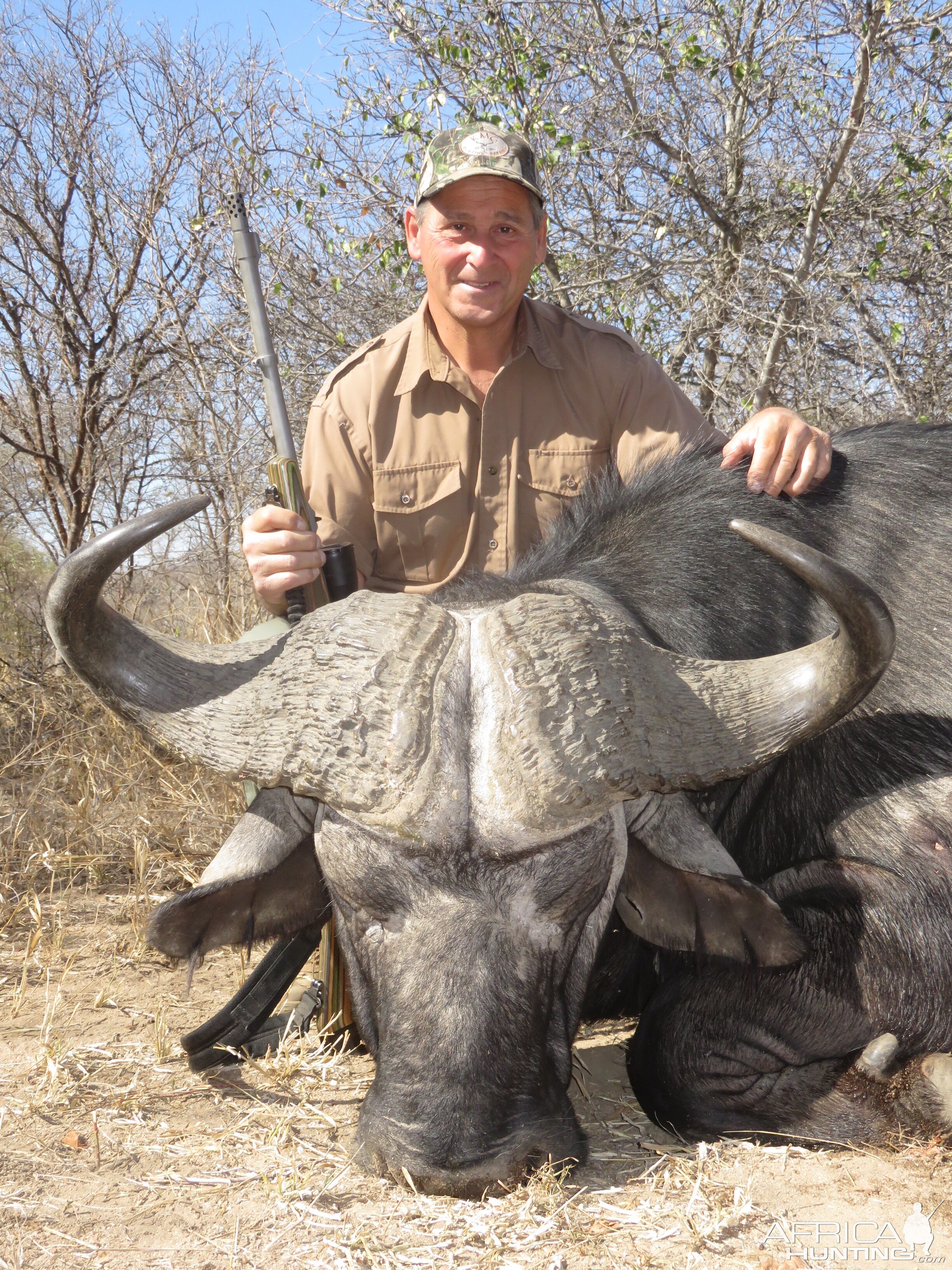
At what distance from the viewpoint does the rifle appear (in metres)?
3.39

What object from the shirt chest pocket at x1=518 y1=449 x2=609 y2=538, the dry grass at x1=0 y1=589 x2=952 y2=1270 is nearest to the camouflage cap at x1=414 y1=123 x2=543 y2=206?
the shirt chest pocket at x1=518 y1=449 x2=609 y2=538

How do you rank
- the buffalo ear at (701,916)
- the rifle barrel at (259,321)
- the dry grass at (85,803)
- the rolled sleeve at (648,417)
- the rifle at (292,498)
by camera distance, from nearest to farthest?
the buffalo ear at (701,916), the rifle at (292,498), the rifle barrel at (259,321), the rolled sleeve at (648,417), the dry grass at (85,803)

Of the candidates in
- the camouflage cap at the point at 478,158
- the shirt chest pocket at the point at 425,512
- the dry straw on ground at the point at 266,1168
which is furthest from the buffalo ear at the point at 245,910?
the camouflage cap at the point at 478,158

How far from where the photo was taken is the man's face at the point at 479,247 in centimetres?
434

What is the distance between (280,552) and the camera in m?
3.27

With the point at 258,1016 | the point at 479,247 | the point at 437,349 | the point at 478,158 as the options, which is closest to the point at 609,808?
the point at 258,1016

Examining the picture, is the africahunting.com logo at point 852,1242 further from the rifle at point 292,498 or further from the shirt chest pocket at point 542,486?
the shirt chest pocket at point 542,486

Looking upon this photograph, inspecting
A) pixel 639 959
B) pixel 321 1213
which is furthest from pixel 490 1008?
pixel 639 959

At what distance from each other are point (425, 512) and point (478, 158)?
1.35 m

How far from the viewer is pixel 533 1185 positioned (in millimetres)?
2289

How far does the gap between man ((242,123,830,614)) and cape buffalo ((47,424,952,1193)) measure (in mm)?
1095

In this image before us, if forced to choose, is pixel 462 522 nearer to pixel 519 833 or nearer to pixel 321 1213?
pixel 519 833

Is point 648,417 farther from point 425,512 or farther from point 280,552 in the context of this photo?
point 280,552

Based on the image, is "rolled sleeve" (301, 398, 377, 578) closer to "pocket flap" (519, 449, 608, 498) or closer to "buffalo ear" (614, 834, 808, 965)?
"pocket flap" (519, 449, 608, 498)
